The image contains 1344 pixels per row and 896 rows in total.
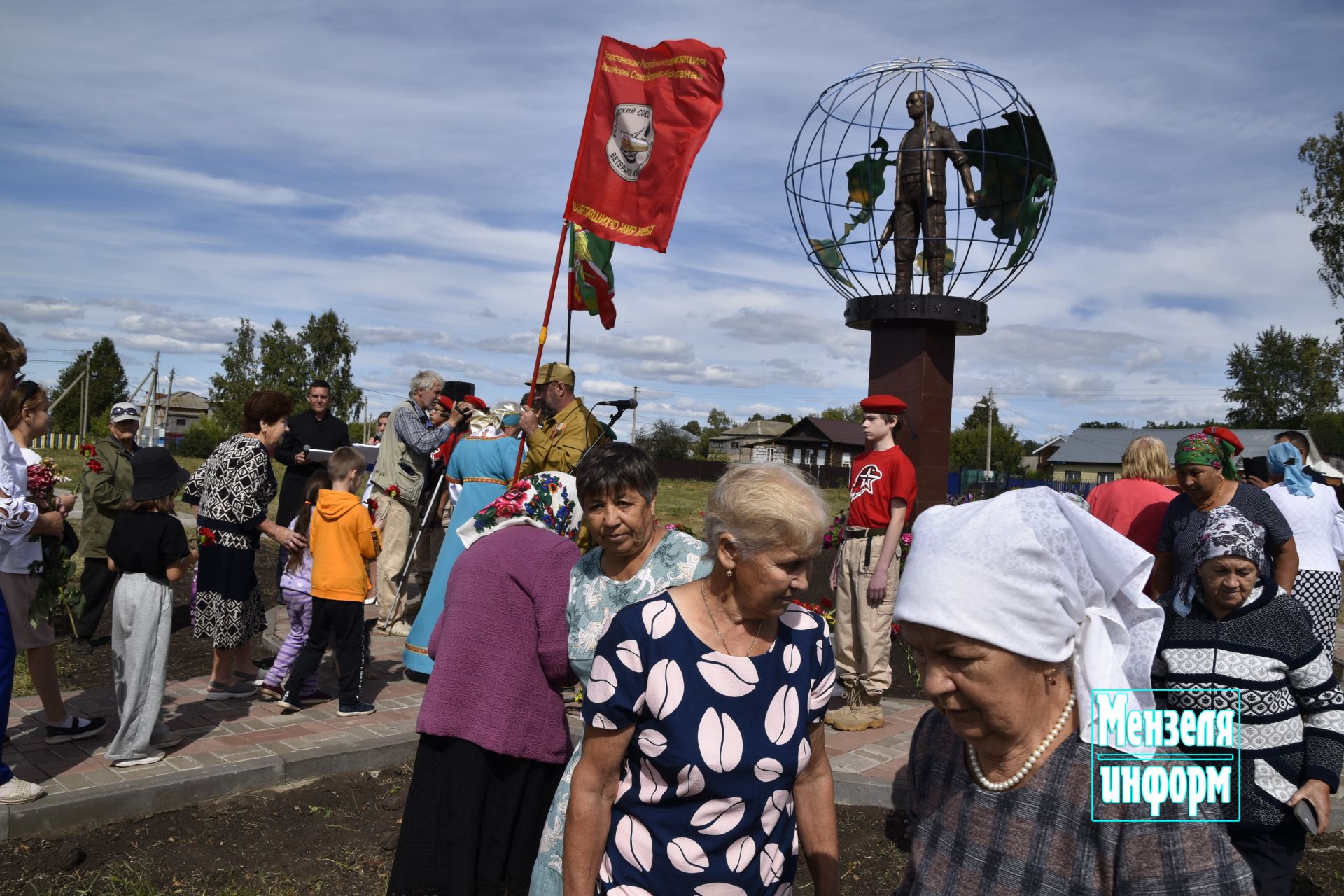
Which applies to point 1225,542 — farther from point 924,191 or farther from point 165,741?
point 924,191

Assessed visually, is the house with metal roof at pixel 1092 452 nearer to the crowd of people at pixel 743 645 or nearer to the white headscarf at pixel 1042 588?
the crowd of people at pixel 743 645

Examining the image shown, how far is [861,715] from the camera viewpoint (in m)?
5.98

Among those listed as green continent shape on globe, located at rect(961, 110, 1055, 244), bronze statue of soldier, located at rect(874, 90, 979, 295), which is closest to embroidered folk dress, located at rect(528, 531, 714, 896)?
bronze statue of soldier, located at rect(874, 90, 979, 295)

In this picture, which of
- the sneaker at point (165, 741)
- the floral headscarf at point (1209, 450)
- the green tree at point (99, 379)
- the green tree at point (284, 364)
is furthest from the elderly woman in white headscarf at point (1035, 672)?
the green tree at point (99, 379)

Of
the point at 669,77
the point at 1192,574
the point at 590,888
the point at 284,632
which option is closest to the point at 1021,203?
the point at 669,77

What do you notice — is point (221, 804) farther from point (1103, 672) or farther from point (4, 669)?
point (1103, 672)

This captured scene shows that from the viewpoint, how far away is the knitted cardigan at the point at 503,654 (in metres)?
2.95

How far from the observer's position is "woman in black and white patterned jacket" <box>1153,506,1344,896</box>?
9.51 ft

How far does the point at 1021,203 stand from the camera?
29.1ft

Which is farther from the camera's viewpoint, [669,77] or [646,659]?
[669,77]

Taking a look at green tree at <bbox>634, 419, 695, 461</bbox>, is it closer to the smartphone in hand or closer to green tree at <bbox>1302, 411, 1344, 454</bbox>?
green tree at <bbox>1302, 411, 1344, 454</bbox>

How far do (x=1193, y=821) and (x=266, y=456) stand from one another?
5.55 m

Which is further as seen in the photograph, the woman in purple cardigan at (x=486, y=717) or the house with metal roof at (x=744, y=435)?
the house with metal roof at (x=744, y=435)

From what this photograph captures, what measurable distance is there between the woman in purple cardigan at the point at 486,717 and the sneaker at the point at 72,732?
3.01 m
